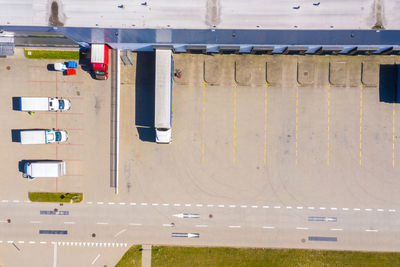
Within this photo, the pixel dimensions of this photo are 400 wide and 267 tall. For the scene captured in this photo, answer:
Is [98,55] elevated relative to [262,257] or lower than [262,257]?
elevated

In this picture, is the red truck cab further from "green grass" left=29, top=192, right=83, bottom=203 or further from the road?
the road

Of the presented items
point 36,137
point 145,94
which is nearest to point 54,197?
point 36,137

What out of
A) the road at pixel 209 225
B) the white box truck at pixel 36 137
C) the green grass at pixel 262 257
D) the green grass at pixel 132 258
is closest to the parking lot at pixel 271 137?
the road at pixel 209 225

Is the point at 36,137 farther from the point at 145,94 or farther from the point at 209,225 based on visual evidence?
the point at 209,225

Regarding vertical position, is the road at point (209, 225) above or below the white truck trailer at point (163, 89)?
below

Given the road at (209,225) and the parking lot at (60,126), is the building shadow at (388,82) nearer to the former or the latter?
the road at (209,225)

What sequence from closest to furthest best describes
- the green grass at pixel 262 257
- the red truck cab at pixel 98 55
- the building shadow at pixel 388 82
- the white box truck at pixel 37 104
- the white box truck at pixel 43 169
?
the red truck cab at pixel 98 55 → the white box truck at pixel 37 104 → the white box truck at pixel 43 169 → the building shadow at pixel 388 82 → the green grass at pixel 262 257

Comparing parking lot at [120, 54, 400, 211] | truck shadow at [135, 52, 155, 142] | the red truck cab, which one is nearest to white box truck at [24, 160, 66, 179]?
parking lot at [120, 54, 400, 211]
